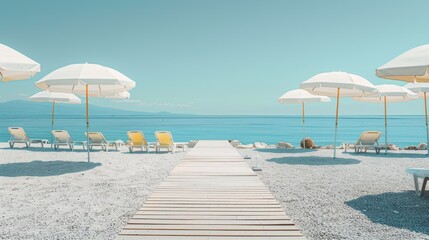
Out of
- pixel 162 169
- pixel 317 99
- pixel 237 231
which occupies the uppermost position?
pixel 317 99

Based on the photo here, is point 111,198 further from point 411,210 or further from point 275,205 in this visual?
point 411,210

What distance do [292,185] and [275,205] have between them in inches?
93.5

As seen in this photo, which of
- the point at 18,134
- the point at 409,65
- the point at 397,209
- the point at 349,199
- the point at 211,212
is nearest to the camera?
the point at 211,212

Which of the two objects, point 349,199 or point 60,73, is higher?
point 60,73

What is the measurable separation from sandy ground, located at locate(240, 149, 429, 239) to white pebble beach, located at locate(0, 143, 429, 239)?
0.01m

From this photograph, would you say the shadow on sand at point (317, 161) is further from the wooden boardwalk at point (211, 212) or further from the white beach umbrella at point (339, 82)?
the wooden boardwalk at point (211, 212)

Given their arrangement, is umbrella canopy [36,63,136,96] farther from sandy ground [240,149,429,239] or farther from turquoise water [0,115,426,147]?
turquoise water [0,115,426,147]

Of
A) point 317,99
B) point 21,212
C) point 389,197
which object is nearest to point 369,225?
point 389,197

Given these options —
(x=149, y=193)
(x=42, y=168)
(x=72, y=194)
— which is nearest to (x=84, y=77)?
(x=42, y=168)

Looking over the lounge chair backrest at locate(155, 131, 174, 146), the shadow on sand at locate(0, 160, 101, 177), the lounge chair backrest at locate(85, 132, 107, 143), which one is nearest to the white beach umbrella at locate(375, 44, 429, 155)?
the shadow on sand at locate(0, 160, 101, 177)

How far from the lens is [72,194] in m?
5.67

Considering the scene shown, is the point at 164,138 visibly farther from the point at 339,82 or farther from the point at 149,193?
the point at 149,193

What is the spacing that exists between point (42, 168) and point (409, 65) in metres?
7.81

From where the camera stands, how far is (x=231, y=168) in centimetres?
695
